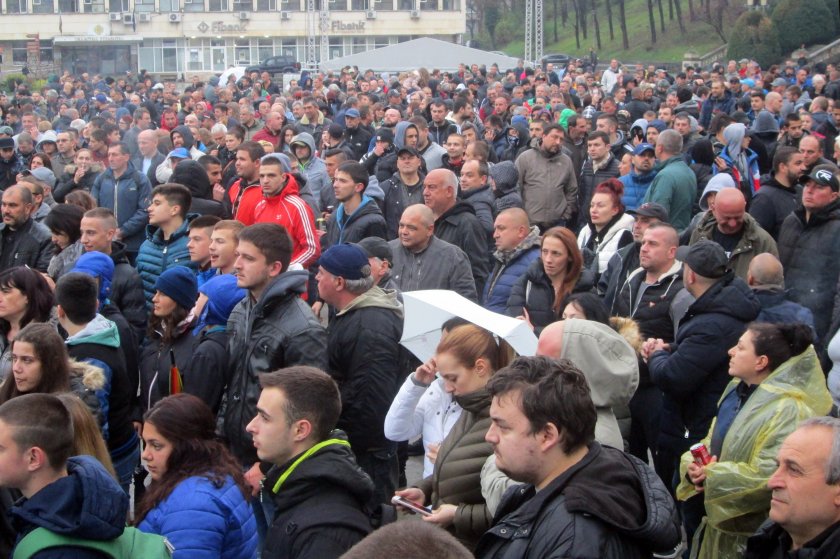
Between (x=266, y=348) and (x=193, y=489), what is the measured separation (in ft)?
3.97

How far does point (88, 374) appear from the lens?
4.83 m

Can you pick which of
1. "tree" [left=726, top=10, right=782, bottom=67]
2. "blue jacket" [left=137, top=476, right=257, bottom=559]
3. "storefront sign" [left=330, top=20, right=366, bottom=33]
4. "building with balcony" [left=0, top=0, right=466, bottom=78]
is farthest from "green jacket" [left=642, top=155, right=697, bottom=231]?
"storefront sign" [left=330, top=20, right=366, bottom=33]

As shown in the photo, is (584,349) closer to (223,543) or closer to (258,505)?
(223,543)

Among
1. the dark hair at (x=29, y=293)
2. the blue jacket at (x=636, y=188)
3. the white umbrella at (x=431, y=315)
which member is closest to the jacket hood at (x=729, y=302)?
the white umbrella at (x=431, y=315)

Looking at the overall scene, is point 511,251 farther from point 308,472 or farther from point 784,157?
point 308,472

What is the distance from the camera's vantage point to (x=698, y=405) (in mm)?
5441

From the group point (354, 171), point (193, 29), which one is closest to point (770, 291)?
point (354, 171)

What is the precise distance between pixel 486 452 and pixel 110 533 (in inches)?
55.9

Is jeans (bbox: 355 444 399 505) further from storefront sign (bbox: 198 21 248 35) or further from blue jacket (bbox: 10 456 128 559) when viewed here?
storefront sign (bbox: 198 21 248 35)

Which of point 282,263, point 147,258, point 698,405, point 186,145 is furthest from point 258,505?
point 186,145

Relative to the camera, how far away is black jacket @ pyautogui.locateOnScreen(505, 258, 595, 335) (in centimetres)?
624

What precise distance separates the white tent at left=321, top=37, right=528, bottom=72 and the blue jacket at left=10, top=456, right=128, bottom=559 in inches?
1505

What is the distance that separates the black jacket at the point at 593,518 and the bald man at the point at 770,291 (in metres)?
2.63

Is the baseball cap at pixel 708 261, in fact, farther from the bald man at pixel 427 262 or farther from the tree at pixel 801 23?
the tree at pixel 801 23
